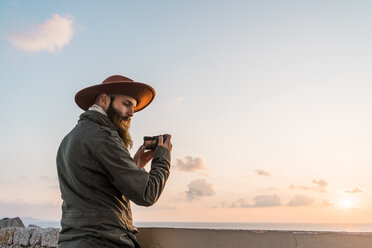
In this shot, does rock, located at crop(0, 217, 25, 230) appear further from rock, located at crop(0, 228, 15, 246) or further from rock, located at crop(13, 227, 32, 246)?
rock, located at crop(13, 227, 32, 246)

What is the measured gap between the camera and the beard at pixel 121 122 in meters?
2.18

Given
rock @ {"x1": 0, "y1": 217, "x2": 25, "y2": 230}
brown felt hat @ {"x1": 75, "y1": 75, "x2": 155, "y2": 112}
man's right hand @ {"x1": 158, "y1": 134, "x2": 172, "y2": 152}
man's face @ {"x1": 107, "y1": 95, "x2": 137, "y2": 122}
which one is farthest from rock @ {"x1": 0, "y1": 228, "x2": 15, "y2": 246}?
rock @ {"x1": 0, "y1": 217, "x2": 25, "y2": 230}

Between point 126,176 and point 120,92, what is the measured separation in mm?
648

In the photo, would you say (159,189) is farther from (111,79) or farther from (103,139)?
(111,79)

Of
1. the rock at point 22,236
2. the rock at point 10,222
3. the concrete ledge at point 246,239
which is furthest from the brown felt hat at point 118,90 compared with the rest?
the rock at point 10,222

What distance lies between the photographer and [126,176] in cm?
185

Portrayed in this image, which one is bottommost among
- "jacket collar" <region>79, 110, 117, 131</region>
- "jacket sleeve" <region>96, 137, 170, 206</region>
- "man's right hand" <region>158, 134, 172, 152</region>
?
"jacket sleeve" <region>96, 137, 170, 206</region>

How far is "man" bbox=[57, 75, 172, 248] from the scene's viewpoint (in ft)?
5.98

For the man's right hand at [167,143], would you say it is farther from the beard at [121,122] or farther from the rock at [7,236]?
the rock at [7,236]

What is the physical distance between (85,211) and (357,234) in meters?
1.36

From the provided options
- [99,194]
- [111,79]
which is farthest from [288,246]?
[111,79]

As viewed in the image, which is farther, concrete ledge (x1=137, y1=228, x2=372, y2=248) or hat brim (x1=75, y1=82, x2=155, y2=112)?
hat brim (x1=75, y1=82, x2=155, y2=112)

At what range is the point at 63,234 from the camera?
6.23 ft

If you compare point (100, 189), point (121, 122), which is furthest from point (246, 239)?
point (121, 122)
